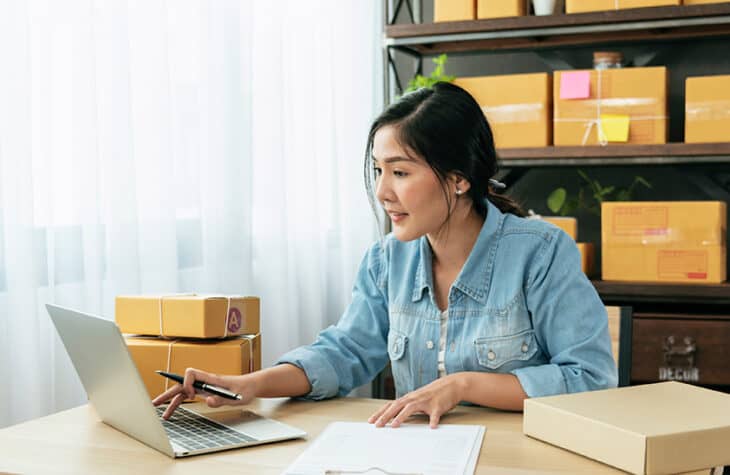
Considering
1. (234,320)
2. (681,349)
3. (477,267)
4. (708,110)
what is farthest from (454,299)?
(708,110)

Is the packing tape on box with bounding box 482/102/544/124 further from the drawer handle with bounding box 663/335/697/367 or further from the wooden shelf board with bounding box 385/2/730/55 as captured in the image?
the drawer handle with bounding box 663/335/697/367

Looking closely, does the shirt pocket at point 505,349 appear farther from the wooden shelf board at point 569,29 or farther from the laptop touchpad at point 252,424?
the wooden shelf board at point 569,29

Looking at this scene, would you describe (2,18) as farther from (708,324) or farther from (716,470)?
(708,324)

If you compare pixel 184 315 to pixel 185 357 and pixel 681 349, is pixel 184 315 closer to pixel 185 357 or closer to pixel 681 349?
pixel 185 357

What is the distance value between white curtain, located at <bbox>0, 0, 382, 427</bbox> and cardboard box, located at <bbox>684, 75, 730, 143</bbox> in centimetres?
118

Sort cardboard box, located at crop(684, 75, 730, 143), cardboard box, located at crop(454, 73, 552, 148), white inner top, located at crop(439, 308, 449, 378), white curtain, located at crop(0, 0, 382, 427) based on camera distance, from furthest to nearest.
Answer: cardboard box, located at crop(454, 73, 552, 148), cardboard box, located at crop(684, 75, 730, 143), white curtain, located at crop(0, 0, 382, 427), white inner top, located at crop(439, 308, 449, 378)

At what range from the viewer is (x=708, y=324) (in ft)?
9.00

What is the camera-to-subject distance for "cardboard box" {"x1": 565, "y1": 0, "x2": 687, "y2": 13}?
279 centimetres

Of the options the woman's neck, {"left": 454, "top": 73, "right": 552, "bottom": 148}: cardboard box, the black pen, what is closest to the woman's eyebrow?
the woman's neck

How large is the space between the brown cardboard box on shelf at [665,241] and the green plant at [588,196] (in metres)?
0.33

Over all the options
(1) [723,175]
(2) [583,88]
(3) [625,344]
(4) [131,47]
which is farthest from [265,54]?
(1) [723,175]

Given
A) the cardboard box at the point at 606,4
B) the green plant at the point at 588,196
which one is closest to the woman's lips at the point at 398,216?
the cardboard box at the point at 606,4

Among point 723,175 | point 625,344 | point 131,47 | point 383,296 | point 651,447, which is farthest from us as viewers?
point 723,175

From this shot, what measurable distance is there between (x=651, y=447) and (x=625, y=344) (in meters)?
0.94
